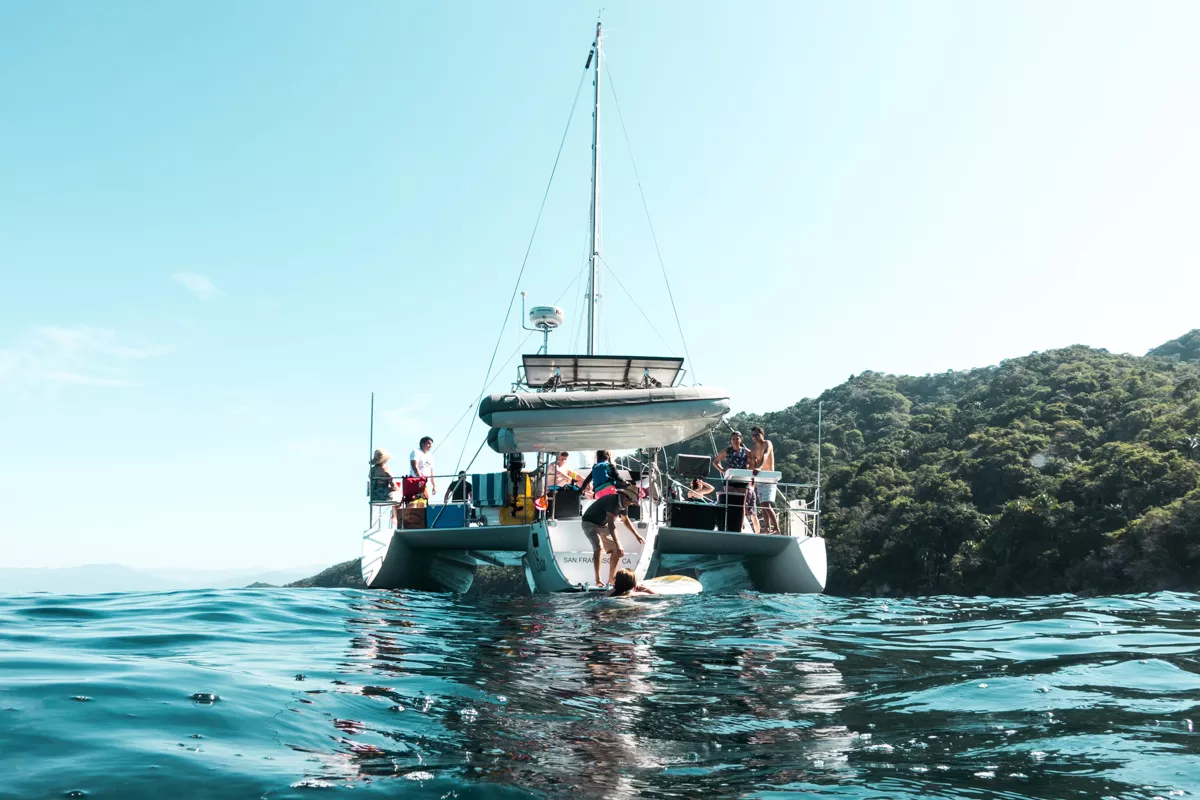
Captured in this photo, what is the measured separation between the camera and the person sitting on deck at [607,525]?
10.0 meters

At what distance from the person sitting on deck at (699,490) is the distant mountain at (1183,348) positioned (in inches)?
2425

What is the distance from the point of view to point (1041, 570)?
100ft

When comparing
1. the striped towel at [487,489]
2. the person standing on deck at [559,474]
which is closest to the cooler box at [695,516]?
the person standing on deck at [559,474]

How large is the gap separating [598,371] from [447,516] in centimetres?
350

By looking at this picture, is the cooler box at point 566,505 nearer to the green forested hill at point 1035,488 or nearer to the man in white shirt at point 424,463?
the man in white shirt at point 424,463

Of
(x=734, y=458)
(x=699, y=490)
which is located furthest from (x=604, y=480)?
(x=699, y=490)

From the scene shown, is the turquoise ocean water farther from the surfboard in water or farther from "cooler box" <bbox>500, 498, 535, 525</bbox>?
"cooler box" <bbox>500, 498, 535, 525</bbox>

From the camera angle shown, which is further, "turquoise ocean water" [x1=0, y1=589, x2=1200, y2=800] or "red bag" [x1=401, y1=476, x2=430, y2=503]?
"red bag" [x1=401, y1=476, x2=430, y2=503]

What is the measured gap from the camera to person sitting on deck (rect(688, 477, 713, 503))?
1362 cm

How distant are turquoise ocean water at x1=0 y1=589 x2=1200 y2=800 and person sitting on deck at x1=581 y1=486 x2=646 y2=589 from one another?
2593mm

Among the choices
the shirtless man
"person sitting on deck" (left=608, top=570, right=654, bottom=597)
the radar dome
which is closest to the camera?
"person sitting on deck" (left=608, top=570, right=654, bottom=597)

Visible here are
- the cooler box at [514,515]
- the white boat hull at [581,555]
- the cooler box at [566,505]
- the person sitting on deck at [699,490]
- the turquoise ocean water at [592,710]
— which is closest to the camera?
the turquoise ocean water at [592,710]

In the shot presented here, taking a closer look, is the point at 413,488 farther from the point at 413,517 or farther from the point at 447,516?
the point at 447,516

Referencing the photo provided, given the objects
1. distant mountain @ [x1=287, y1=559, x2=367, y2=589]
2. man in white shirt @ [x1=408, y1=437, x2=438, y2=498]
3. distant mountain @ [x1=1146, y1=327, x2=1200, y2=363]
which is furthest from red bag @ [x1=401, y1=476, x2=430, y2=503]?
distant mountain @ [x1=1146, y1=327, x2=1200, y2=363]
